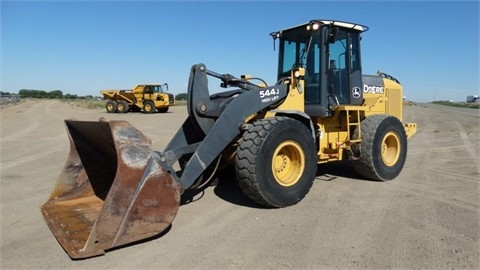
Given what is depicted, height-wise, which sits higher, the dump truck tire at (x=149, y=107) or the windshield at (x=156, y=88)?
the windshield at (x=156, y=88)

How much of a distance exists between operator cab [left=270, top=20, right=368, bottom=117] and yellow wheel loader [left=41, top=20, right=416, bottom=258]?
0.02 metres

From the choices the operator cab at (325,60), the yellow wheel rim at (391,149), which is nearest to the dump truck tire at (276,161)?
the operator cab at (325,60)

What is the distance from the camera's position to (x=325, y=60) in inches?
248

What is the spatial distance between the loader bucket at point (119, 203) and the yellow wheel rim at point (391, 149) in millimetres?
4331

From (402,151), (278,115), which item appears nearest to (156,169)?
(278,115)

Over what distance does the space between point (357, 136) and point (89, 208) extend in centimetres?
421

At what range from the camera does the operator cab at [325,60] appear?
6301 millimetres

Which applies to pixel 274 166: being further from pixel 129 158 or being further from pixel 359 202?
pixel 129 158

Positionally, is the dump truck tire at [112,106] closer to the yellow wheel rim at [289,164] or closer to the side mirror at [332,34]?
the side mirror at [332,34]

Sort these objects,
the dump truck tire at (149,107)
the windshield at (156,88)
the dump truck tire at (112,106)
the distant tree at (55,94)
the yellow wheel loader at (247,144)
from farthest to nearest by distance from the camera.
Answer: the distant tree at (55,94) → the dump truck tire at (112,106) → the windshield at (156,88) → the dump truck tire at (149,107) → the yellow wheel loader at (247,144)

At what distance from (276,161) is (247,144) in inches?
27.7

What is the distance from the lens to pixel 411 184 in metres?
6.45

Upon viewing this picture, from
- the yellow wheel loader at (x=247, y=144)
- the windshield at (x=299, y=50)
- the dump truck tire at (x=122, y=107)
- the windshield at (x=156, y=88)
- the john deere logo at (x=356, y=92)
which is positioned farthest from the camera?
the dump truck tire at (x=122, y=107)

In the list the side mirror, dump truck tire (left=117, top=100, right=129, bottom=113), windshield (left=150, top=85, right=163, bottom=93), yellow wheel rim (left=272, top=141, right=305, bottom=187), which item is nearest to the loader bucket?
yellow wheel rim (left=272, top=141, right=305, bottom=187)
